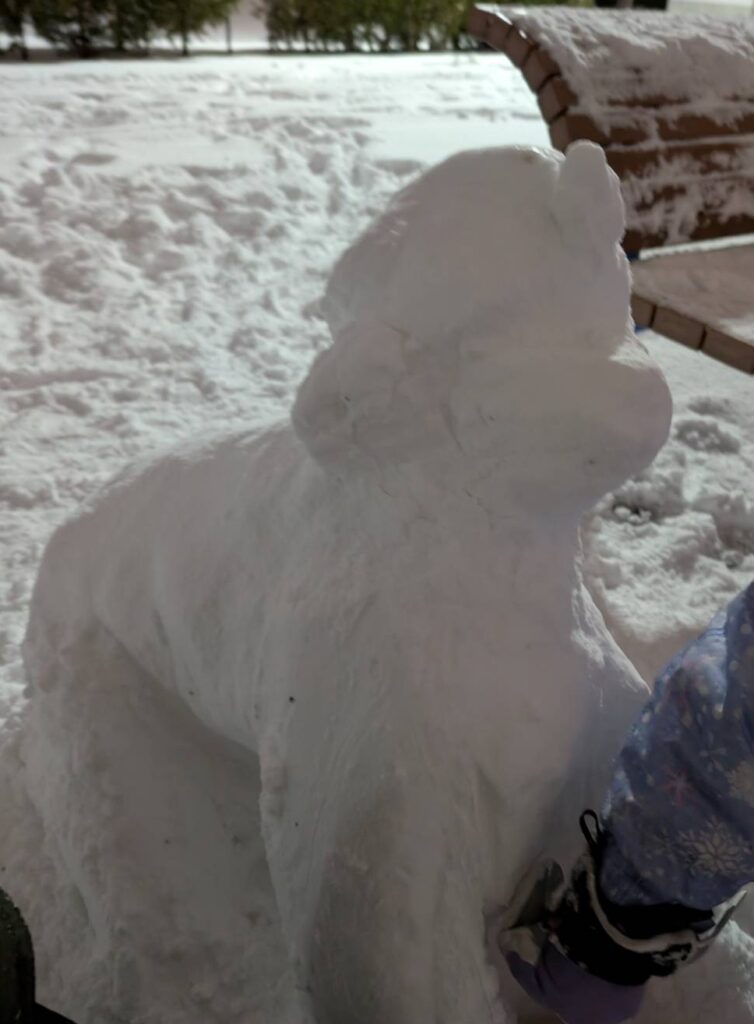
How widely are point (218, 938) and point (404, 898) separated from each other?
1.18 ft

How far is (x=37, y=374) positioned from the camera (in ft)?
7.32

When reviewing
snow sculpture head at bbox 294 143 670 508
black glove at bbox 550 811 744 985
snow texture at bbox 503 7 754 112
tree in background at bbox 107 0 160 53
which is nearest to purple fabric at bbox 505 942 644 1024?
black glove at bbox 550 811 744 985

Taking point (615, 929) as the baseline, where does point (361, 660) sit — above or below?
above

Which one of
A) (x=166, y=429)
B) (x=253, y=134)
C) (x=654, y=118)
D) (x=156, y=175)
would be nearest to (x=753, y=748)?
(x=166, y=429)

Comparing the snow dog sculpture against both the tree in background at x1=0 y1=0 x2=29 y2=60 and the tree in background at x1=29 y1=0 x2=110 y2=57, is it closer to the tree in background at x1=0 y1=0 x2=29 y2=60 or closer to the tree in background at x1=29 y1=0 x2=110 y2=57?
the tree in background at x1=0 y1=0 x2=29 y2=60

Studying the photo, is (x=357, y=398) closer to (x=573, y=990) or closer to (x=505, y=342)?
(x=505, y=342)

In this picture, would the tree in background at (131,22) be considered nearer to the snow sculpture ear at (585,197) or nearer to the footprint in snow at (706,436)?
the footprint in snow at (706,436)

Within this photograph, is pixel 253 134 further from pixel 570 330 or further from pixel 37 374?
pixel 570 330

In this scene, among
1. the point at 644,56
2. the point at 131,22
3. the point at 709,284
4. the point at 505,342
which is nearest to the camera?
the point at 505,342

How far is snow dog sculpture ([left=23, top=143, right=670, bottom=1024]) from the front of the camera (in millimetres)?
647

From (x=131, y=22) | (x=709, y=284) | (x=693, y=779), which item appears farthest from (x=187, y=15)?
(x=693, y=779)

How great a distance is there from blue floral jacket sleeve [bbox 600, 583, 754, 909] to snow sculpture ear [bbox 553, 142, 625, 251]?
291 millimetres

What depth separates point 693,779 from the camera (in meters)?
0.73

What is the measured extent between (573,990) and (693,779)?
0.78 ft
